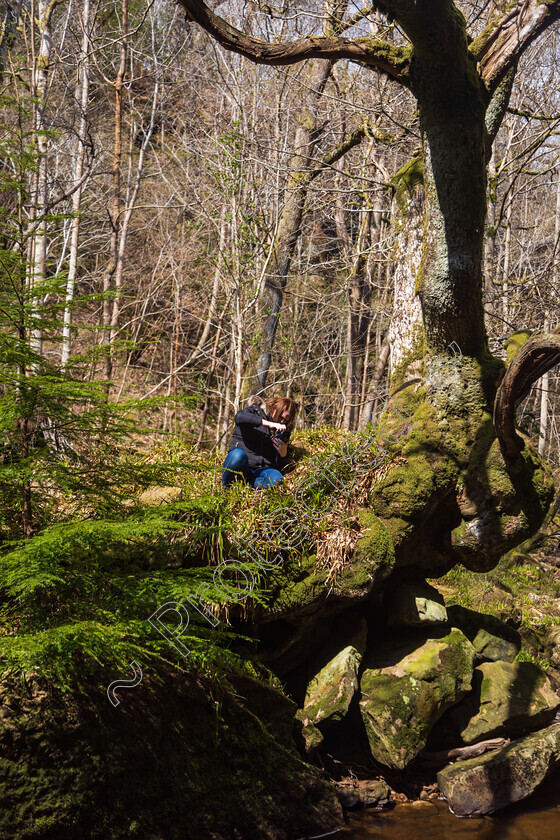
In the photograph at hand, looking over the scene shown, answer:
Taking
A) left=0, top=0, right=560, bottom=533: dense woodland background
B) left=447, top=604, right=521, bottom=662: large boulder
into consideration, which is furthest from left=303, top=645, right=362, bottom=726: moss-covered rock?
left=0, top=0, right=560, bottom=533: dense woodland background

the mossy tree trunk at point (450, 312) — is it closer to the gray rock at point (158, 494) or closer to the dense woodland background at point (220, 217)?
the dense woodland background at point (220, 217)

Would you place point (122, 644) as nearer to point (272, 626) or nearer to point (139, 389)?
point (272, 626)

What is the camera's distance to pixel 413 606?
6.05m

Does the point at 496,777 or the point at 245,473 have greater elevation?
the point at 245,473

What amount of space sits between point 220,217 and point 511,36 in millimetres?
3930

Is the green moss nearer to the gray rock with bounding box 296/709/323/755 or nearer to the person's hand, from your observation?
the person's hand

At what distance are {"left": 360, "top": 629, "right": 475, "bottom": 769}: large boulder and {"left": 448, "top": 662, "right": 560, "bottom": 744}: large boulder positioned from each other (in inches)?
11.8

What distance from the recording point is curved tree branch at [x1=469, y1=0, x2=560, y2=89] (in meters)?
5.10

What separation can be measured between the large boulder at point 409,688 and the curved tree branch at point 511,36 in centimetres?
486

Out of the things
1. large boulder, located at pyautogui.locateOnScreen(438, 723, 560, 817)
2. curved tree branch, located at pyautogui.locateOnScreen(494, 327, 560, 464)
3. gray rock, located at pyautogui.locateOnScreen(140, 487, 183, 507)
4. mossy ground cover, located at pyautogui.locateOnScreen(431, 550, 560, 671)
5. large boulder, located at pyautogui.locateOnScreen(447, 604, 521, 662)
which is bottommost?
large boulder, located at pyautogui.locateOnScreen(438, 723, 560, 817)

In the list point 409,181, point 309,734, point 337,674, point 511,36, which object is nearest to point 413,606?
point 337,674

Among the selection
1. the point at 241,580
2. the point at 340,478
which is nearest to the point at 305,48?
the point at 340,478

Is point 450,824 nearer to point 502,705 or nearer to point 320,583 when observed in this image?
point 502,705

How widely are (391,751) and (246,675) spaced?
1483 mm
